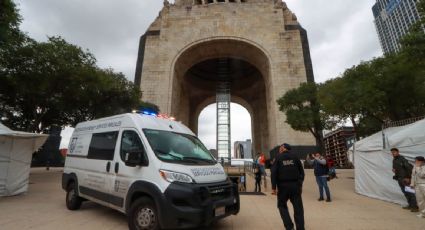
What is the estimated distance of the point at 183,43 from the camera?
1024 inches

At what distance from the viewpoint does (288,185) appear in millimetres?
4668

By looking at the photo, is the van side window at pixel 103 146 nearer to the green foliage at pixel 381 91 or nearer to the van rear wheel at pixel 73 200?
the van rear wheel at pixel 73 200

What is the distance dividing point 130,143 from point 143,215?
1.53 metres

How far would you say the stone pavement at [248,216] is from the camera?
17.1ft

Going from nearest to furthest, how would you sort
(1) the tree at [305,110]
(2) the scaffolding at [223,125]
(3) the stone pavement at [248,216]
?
(3) the stone pavement at [248,216]
(1) the tree at [305,110]
(2) the scaffolding at [223,125]

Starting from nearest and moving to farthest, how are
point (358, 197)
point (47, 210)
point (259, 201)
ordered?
point (47, 210) → point (259, 201) → point (358, 197)

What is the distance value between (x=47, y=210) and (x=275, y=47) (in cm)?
2390

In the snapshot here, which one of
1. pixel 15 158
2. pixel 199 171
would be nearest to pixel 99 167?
pixel 199 171

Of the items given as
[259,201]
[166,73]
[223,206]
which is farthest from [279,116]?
[223,206]

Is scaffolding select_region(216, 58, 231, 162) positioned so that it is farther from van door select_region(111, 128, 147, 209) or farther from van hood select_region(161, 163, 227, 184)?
van hood select_region(161, 163, 227, 184)

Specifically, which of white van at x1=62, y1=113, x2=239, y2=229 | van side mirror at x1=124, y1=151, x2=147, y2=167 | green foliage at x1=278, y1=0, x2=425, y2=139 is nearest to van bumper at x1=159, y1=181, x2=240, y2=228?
white van at x1=62, y1=113, x2=239, y2=229

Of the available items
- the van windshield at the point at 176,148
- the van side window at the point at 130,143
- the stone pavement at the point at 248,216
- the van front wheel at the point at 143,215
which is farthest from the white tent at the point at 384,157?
the van side window at the point at 130,143

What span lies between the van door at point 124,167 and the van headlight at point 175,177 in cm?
65

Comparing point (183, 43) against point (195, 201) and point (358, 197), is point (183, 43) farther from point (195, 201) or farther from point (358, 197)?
point (195, 201)
